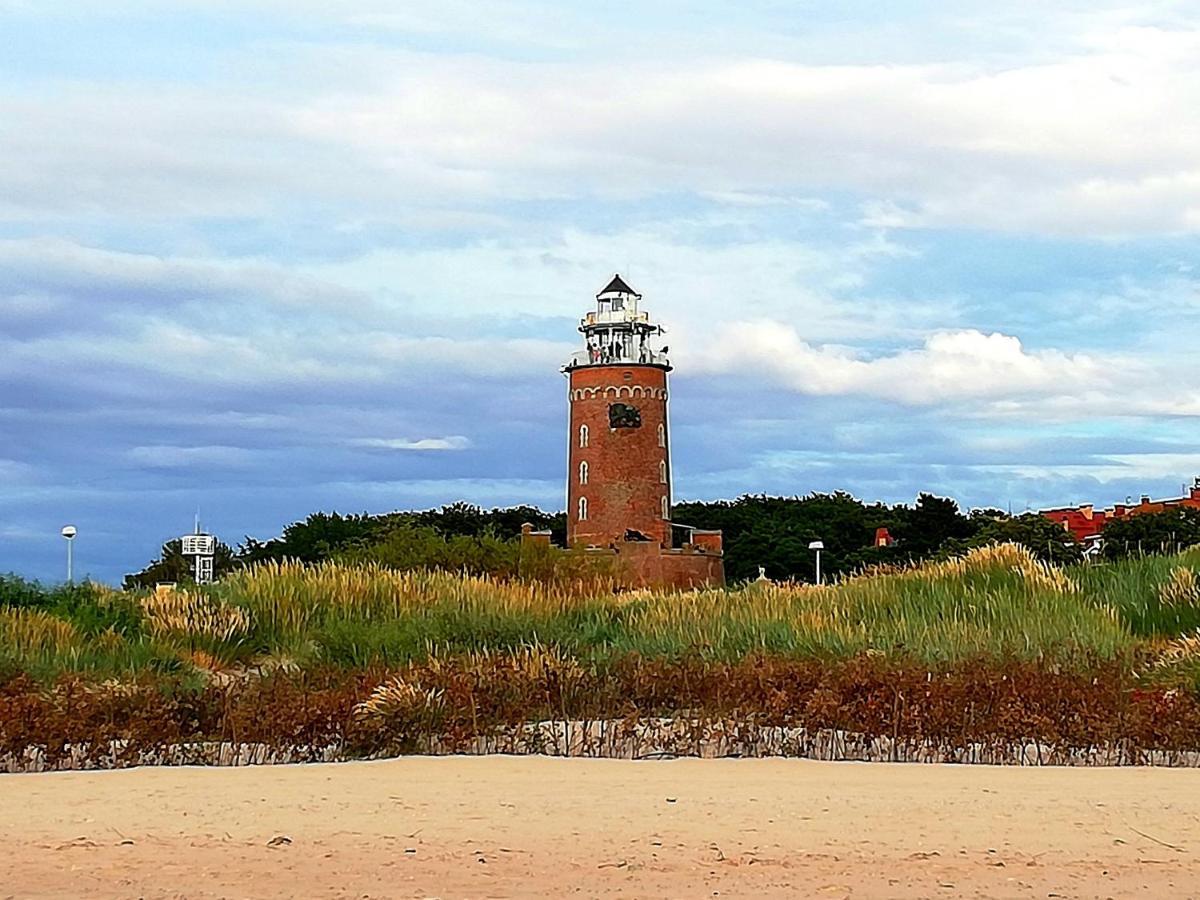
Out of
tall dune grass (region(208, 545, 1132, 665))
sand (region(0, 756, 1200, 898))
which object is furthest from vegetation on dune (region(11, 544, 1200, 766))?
sand (region(0, 756, 1200, 898))

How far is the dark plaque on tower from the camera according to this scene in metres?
Answer: 59.6

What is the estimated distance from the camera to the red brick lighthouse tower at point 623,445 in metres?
59.0

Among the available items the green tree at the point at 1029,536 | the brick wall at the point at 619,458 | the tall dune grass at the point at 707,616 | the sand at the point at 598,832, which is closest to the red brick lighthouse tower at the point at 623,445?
the brick wall at the point at 619,458

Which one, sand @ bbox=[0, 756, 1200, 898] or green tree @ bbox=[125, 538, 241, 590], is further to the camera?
green tree @ bbox=[125, 538, 241, 590]

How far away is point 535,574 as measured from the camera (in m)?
29.1

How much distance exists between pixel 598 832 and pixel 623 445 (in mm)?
50805

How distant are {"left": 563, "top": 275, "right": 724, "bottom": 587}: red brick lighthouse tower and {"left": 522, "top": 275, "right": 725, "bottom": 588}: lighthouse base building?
4 cm

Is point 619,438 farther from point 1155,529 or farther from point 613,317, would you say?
point 1155,529

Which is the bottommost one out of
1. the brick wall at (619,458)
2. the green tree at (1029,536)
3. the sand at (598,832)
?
the sand at (598,832)

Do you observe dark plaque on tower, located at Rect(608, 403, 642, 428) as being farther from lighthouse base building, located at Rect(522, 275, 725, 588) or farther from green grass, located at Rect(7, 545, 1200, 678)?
green grass, located at Rect(7, 545, 1200, 678)

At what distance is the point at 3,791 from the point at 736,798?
4.61 metres

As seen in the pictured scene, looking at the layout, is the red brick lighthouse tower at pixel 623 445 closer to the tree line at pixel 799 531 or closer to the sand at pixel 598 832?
the tree line at pixel 799 531

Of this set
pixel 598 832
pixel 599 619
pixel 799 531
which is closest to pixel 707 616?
pixel 599 619

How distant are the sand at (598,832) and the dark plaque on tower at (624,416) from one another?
159 ft
